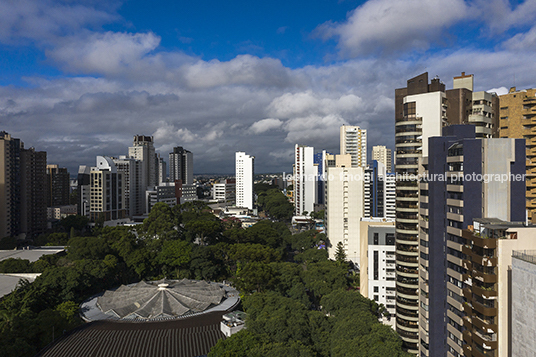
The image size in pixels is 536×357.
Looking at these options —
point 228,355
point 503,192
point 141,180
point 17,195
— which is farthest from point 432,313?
point 141,180

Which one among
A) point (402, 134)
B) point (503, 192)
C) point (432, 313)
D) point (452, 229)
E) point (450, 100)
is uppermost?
point (450, 100)

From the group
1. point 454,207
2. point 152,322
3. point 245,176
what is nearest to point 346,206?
point 152,322

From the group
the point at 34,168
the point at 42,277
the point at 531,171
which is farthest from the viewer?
the point at 34,168

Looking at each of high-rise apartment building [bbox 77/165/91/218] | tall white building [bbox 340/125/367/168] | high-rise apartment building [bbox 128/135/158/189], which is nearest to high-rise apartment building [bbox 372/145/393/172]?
tall white building [bbox 340/125/367/168]

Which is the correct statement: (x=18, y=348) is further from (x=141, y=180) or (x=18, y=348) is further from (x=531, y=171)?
(x=141, y=180)

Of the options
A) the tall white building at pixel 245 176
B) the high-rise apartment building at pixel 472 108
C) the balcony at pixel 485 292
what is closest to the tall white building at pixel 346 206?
the high-rise apartment building at pixel 472 108

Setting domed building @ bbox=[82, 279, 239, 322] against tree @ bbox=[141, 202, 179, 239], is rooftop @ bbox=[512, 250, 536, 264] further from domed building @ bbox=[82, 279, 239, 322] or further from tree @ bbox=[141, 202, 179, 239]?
tree @ bbox=[141, 202, 179, 239]

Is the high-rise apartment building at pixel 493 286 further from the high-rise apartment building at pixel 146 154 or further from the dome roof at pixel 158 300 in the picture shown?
the high-rise apartment building at pixel 146 154
